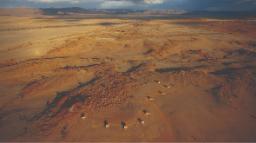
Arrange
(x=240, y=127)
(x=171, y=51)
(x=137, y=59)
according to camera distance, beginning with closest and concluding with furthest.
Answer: (x=240, y=127) < (x=137, y=59) < (x=171, y=51)

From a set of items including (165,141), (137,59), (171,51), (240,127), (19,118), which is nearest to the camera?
(165,141)

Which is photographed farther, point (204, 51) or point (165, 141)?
point (204, 51)

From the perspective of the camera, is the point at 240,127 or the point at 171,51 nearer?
Result: the point at 240,127

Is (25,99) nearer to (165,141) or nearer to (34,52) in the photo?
(165,141)

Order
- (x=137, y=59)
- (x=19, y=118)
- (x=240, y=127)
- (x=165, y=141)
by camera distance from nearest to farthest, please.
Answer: (x=165, y=141) < (x=240, y=127) < (x=19, y=118) < (x=137, y=59)

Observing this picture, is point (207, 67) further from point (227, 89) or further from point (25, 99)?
point (25, 99)

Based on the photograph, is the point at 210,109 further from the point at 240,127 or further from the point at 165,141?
the point at 165,141

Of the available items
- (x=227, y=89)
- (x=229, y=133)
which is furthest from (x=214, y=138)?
(x=227, y=89)

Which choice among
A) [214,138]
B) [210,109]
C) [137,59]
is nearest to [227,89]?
[210,109]

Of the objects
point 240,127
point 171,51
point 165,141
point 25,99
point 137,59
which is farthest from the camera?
point 171,51
